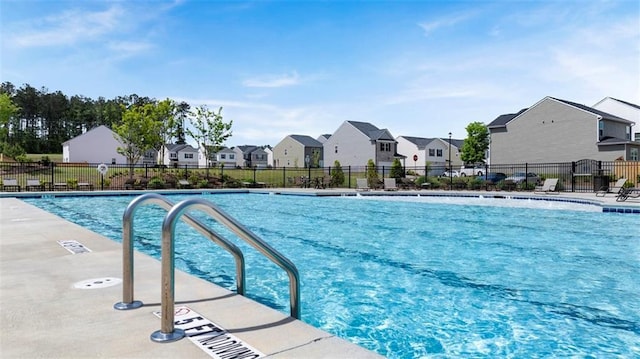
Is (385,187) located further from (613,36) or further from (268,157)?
(268,157)

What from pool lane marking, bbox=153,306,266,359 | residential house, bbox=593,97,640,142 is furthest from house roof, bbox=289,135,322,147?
pool lane marking, bbox=153,306,266,359

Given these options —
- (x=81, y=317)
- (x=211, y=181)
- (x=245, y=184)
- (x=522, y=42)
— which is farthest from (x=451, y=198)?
(x=81, y=317)

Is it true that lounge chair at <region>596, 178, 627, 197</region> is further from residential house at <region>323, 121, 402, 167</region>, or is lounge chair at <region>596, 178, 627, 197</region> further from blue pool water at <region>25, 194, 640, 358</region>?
residential house at <region>323, 121, 402, 167</region>

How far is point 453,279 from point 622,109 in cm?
4799

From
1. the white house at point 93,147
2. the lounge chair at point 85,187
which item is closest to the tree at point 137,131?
the lounge chair at point 85,187

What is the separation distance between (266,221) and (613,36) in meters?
13.1

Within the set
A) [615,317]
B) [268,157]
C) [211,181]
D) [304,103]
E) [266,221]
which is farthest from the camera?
[268,157]

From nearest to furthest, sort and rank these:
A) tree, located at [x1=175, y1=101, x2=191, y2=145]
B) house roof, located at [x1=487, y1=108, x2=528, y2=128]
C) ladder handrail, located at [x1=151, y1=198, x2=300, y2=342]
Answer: ladder handrail, located at [x1=151, y1=198, x2=300, y2=342] → tree, located at [x1=175, y1=101, x2=191, y2=145] → house roof, located at [x1=487, y1=108, x2=528, y2=128]

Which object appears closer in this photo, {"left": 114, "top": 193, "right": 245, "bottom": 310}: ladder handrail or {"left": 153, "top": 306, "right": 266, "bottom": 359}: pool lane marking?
{"left": 153, "top": 306, "right": 266, "bottom": 359}: pool lane marking

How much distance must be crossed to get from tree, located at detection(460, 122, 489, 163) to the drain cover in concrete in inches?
2123

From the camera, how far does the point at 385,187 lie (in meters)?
23.9

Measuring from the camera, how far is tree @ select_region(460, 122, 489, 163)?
52938 mm

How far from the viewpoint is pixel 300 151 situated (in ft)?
196

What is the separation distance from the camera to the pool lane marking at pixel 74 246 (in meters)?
5.47
